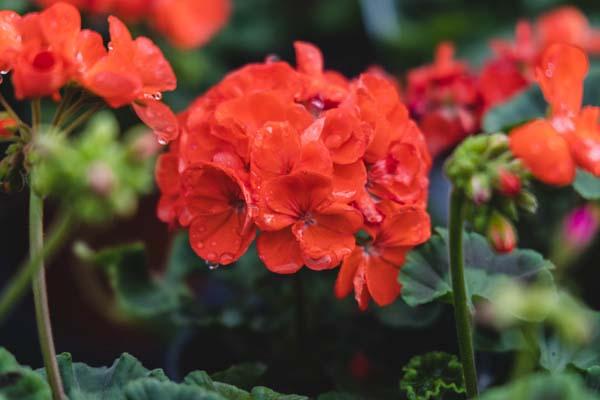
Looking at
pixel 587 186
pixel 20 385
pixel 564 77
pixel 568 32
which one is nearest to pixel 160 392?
pixel 20 385

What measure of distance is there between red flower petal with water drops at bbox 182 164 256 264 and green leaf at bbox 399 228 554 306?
194mm

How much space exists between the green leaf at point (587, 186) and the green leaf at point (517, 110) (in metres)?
0.12

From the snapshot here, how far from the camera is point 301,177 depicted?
881mm

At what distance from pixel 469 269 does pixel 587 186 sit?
0.94 feet

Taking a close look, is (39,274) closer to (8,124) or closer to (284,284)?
(8,124)

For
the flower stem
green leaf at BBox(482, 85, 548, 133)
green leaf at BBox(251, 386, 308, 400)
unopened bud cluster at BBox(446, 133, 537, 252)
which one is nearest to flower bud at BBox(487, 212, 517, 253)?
unopened bud cluster at BBox(446, 133, 537, 252)

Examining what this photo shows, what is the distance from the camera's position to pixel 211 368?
4.24ft

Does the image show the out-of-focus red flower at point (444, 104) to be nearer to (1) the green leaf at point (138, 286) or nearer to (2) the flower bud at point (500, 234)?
(1) the green leaf at point (138, 286)

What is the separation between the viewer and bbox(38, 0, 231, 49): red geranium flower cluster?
170cm

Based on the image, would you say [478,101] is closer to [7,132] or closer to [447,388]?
[447,388]

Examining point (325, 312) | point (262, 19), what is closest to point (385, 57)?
point (262, 19)

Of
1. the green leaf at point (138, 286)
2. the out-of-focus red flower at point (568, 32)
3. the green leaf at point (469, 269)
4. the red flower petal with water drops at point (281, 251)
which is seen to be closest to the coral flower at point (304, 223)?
the red flower petal with water drops at point (281, 251)

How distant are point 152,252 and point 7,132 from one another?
124cm

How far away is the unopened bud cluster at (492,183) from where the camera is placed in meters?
0.75
